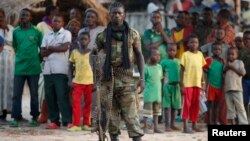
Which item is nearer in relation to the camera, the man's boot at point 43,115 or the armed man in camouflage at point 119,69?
the armed man in camouflage at point 119,69

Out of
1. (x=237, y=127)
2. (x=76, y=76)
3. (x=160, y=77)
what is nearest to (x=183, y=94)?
(x=160, y=77)

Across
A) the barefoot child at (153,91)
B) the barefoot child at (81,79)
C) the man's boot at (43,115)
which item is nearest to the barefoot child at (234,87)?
the barefoot child at (153,91)

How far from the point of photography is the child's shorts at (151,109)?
974cm

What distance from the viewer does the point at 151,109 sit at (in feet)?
32.1

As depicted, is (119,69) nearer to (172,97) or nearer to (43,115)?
(172,97)

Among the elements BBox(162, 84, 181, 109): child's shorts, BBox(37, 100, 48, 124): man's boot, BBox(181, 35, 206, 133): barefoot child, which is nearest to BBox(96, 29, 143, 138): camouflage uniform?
BBox(181, 35, 206, 133): barefoot child

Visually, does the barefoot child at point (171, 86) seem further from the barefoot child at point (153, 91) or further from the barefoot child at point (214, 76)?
the barefoot child at point (214, 76)

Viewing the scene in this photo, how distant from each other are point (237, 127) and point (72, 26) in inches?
153

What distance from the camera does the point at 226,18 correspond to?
11.4m

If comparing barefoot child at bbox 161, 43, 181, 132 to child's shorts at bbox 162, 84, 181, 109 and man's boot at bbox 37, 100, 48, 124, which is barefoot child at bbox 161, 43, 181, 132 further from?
man's boot at bbox 37, 100, 48, 124

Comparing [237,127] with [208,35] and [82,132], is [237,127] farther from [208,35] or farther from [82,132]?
Answer: [208,35]

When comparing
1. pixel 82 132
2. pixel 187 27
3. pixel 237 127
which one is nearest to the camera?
pixel 237 127

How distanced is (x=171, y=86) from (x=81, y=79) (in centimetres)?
142

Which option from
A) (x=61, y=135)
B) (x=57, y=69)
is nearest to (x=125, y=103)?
(x=61, y=135)
